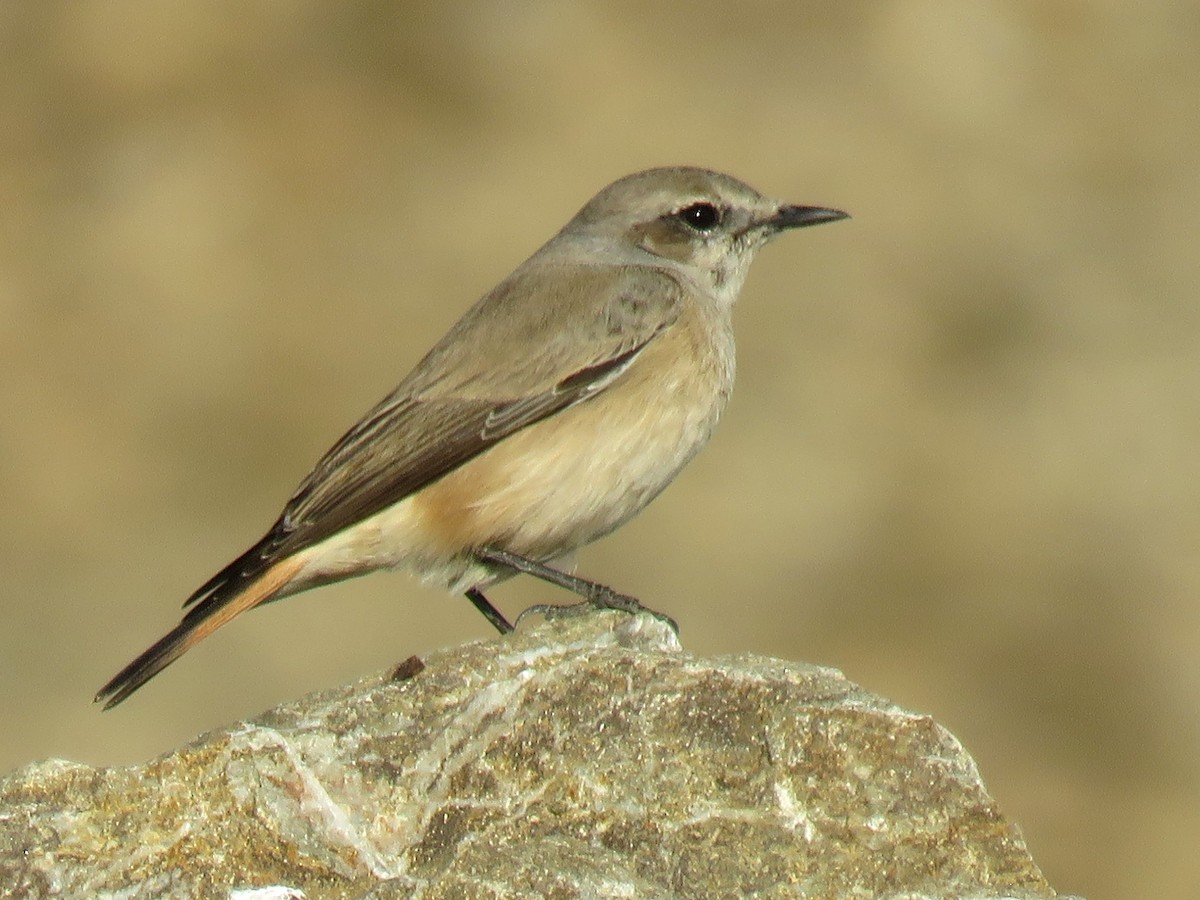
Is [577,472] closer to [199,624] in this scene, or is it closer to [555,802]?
[199,624]

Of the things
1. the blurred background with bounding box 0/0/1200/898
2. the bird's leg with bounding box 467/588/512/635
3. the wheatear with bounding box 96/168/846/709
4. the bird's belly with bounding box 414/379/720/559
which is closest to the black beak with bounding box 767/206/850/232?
the wheatear with bounding box 96/168/846/709

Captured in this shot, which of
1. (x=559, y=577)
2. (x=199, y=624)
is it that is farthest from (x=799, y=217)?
(x=199, y=624)

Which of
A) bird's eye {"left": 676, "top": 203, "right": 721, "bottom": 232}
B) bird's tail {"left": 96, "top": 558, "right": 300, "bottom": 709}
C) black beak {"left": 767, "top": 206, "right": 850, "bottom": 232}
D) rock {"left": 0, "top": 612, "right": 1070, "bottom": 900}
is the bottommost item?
rock {"left": 0, "top": 612, "right": 1070, "bottom": 900}

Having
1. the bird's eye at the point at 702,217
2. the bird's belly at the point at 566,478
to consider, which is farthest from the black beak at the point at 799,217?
the bird's belly at the point at 566,478

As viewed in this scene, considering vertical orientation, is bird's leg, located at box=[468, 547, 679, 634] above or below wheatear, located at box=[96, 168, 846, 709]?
below

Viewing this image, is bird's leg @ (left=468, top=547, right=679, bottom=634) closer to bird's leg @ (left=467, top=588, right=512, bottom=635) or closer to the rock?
bird's leg @ (left=467, top=588, right=512, bottom=635)

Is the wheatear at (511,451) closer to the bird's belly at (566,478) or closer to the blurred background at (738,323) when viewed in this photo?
the bird's belly at (566,478)

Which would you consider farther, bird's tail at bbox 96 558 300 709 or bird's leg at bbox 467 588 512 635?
bird's leg at bbox 467 588 512 635

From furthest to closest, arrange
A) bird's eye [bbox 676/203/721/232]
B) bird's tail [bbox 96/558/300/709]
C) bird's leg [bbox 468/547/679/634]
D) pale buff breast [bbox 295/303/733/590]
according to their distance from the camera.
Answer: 1. bird's eye [bbox 676/203/721/232]
2. pale buff breast [bbox 295/303/733/590]
3. bird's leg [bbox 468/547/679/634]
4. bird's tail [bbox 96/558/300/709]
